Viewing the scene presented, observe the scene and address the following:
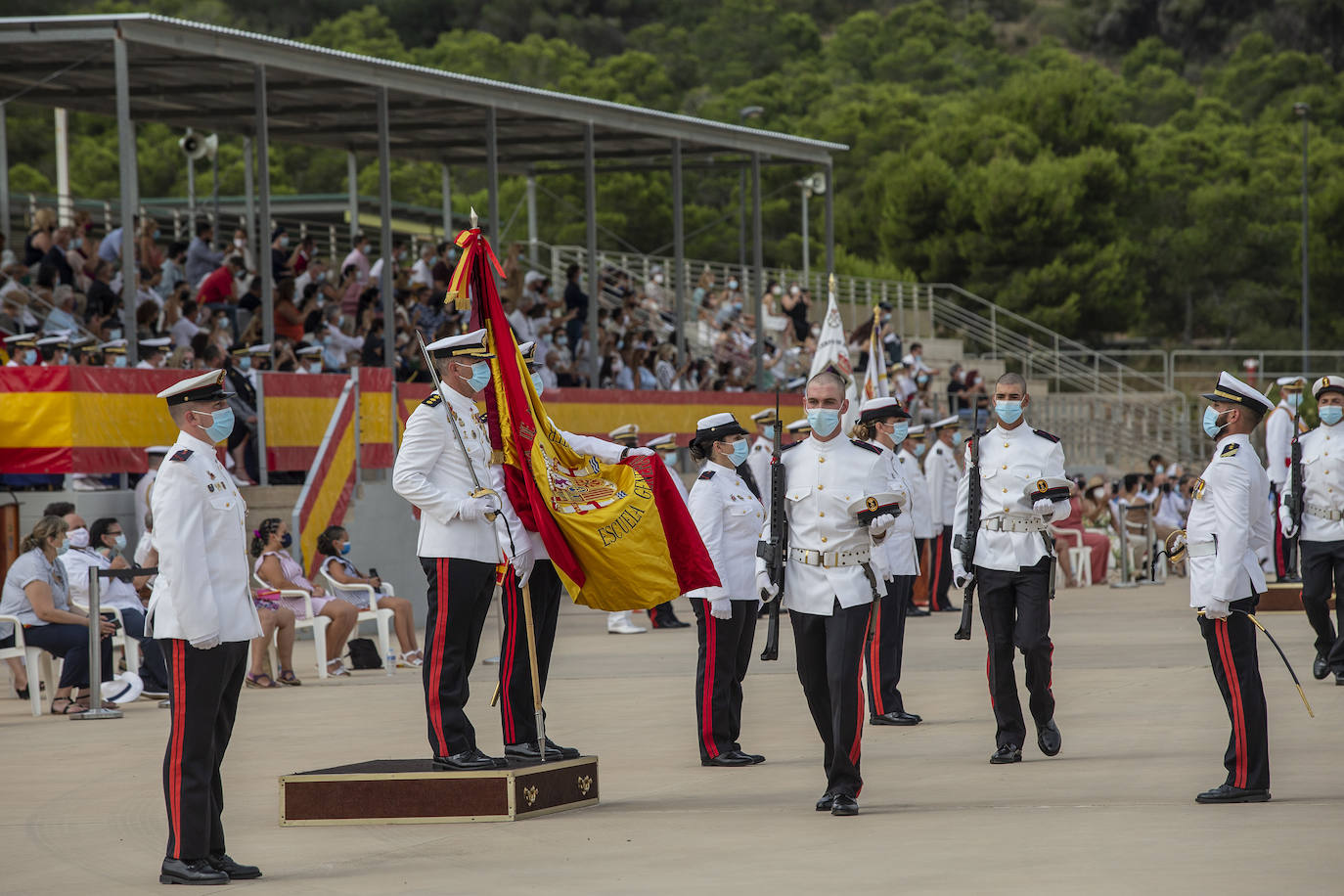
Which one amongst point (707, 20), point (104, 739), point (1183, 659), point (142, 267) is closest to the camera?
point (104, 739)

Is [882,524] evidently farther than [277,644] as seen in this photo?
No

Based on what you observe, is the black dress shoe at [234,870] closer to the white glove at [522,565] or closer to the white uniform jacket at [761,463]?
the white glove at [522,565]

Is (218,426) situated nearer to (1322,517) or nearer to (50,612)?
(50,612)

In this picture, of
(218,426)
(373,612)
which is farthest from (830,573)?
(373,612)

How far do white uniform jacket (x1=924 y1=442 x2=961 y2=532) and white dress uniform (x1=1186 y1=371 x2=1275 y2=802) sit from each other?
38.9 feet

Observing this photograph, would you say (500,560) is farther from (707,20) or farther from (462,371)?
(707,20)

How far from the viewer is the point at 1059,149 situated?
69312 millimetres

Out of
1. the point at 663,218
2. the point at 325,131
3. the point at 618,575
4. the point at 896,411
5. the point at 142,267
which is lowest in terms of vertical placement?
the point at 618,575

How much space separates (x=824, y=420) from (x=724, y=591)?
1755mm

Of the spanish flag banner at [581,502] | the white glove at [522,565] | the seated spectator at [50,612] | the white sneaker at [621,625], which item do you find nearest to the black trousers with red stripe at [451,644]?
the white glove at [522,565]

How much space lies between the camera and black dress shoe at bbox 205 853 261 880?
7301 mm

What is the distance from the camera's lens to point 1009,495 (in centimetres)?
1043

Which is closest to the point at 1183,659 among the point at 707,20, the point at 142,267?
the point at 142,267

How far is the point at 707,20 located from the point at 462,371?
10089cm
